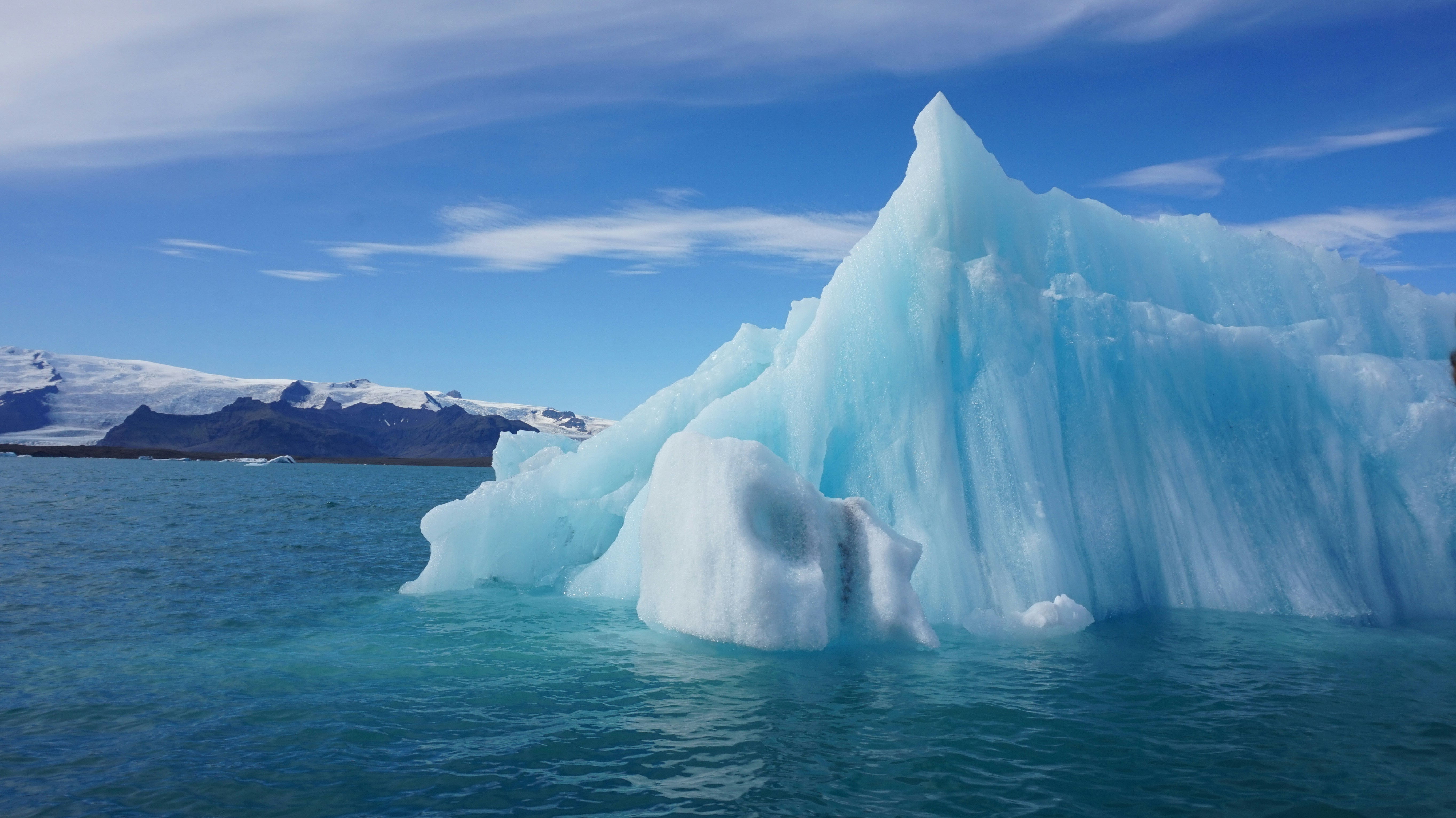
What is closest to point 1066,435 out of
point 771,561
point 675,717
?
point 771,561

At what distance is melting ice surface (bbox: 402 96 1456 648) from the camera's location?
631 inches

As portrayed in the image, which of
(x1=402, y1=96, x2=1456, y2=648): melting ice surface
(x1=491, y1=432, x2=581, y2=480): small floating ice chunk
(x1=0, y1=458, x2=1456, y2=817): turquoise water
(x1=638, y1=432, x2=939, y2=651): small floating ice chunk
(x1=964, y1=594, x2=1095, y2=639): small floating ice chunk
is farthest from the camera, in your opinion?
(x1=491, y1=432, x2=581, y2=480): small floating ice chunk

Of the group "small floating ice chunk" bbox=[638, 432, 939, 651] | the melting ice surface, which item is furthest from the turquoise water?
the melting ice surface

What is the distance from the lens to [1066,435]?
17.3 m

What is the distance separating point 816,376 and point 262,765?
1201 cm

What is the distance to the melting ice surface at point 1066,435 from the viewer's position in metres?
16.0

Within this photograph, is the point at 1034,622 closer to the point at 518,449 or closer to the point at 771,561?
the point at 771,561

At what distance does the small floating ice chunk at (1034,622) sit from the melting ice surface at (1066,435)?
2.4 inches

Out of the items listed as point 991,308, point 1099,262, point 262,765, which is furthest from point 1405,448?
point 262,765

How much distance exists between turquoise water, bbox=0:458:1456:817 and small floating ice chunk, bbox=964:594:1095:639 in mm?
322

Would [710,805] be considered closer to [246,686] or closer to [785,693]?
[785,693]

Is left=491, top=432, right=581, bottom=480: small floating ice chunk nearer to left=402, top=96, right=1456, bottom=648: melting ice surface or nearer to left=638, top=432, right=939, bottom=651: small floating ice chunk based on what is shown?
left=402, top=96, right=1456, bottom=648: melting ice surface

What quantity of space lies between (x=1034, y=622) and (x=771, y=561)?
5137 mm

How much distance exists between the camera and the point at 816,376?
17562 millimetres
